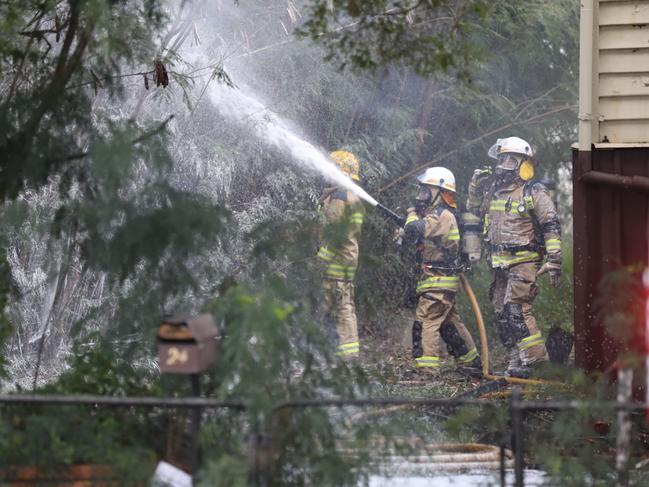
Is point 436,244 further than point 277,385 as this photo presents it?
Yes

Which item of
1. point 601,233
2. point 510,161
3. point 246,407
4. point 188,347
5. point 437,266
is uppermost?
point 510,161

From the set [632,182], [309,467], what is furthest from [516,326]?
[309,467]

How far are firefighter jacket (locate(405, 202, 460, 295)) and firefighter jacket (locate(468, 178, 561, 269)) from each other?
37cm

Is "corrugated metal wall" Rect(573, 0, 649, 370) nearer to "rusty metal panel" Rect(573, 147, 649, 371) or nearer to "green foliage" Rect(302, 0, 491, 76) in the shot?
"rusty metal panel" Rect(573, 147, 649, 371)

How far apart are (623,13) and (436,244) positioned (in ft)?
14.0

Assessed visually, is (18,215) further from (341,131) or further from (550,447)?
(341,131)

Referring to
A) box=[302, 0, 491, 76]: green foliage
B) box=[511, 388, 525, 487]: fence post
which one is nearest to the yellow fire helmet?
box=[302, 0, 491, 76]: green foliage

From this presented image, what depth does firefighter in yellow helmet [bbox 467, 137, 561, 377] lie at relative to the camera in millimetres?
10844

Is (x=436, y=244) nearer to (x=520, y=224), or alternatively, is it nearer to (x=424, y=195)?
(x=424, y=195)

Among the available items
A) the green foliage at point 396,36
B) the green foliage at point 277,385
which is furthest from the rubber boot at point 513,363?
the green foliage at point 277,385

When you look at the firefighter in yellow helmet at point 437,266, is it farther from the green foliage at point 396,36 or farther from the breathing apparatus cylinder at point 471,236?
the green foliage at point 396,36

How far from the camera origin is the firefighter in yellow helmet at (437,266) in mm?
11312

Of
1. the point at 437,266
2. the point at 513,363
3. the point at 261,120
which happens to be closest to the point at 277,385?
the point at 513,363

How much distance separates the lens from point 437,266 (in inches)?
451
